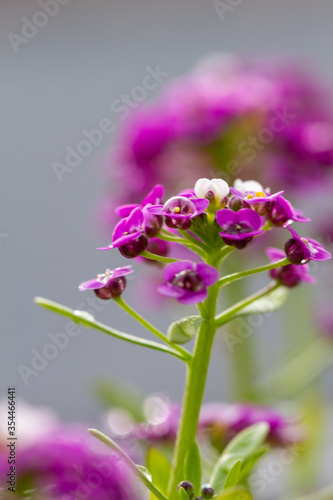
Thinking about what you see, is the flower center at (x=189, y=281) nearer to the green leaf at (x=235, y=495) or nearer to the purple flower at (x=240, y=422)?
the green leaf at (x=235, y=495)

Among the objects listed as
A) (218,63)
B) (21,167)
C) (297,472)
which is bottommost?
(297,472)

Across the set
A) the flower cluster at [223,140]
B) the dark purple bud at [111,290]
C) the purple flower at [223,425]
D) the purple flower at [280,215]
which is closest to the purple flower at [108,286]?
the dark purple bud at [111,290]

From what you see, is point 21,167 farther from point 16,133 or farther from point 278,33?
point 278,33

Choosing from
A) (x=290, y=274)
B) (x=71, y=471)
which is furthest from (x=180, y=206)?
(x=71, y=471)

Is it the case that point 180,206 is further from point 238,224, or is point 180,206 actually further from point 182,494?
point 182,494

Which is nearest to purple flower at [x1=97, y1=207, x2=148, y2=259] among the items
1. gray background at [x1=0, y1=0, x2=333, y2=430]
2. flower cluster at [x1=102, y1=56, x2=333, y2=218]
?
flower cluster at [x1=102, y1=56, x2=333, y2=218]

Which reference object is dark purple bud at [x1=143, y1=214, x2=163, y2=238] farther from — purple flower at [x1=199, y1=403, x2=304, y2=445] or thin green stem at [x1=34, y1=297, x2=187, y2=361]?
purple flower at [x1=199, y1=403, x2=304, y2=445]

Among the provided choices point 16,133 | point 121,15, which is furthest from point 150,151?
point 16,133
